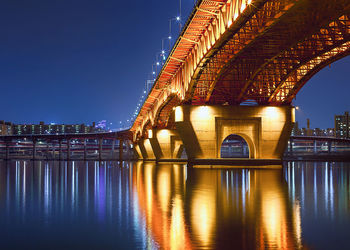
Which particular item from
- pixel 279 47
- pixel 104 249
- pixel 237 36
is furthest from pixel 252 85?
pixel 104 249

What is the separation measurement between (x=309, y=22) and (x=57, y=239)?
30015 mm

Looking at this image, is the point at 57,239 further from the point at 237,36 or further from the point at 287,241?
the point at 237,36

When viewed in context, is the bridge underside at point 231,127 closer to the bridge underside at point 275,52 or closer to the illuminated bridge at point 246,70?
the illuminated bridge at point 246,70

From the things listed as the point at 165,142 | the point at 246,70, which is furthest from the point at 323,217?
the point at 165,142

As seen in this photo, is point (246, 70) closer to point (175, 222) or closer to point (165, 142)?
point (175, 222)

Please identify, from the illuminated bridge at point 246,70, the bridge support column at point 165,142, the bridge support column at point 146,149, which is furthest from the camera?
the bridge support column at point 146,149

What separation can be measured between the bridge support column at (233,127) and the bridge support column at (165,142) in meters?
38.8

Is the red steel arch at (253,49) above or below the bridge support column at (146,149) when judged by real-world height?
above

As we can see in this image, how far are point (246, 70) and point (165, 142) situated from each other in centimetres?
4387

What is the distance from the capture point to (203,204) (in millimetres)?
16562

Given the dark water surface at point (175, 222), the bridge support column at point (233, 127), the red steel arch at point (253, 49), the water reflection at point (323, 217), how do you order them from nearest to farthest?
the dark water surface at point (175, 222) < the water reflection at point (323, 217) < the red steel arch at point (253, 49) < the bridge support column at point (233, 127)

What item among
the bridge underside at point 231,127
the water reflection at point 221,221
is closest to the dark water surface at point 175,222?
the water reflection at point 221,221

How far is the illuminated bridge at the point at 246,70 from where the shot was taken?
34.7 m

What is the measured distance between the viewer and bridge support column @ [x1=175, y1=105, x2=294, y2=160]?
53688mm
